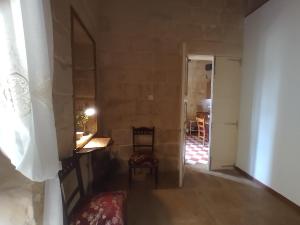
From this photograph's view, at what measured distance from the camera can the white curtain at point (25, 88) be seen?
3.04ft

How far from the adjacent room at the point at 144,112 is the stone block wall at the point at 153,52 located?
0.02 metres

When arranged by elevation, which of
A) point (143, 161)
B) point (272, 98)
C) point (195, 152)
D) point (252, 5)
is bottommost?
point (195, 152)

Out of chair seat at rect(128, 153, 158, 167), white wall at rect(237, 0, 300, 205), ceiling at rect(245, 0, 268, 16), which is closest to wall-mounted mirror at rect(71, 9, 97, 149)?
chair seat at rect(128, 153, 158, 167)

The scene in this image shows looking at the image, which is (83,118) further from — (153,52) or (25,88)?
(153,52)

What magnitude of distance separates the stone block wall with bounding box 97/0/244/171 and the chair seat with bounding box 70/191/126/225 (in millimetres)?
1880

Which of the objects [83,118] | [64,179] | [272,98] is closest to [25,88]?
[64,179]

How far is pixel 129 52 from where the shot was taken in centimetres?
346

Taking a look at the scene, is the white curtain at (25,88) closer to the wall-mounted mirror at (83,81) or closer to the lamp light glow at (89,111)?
the wall-mounted mirror at (83,81)

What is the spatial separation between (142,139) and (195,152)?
1888 millimetres

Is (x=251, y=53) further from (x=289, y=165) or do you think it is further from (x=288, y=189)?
(x=288, y=189)

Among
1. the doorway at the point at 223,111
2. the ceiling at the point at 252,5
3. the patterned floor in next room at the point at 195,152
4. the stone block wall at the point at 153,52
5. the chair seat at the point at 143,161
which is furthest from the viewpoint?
the patterned floor in next room at the point at 195,152

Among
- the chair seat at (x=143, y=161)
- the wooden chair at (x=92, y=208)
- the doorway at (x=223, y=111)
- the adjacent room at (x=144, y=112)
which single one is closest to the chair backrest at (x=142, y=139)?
the adjacent room at (x=144, y=112)

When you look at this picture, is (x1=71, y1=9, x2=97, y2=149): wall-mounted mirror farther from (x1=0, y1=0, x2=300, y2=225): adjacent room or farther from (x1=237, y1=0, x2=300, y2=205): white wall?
(x1=237, y1=0, x2=300, y2=205): white wall

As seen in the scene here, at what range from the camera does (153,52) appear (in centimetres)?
351
